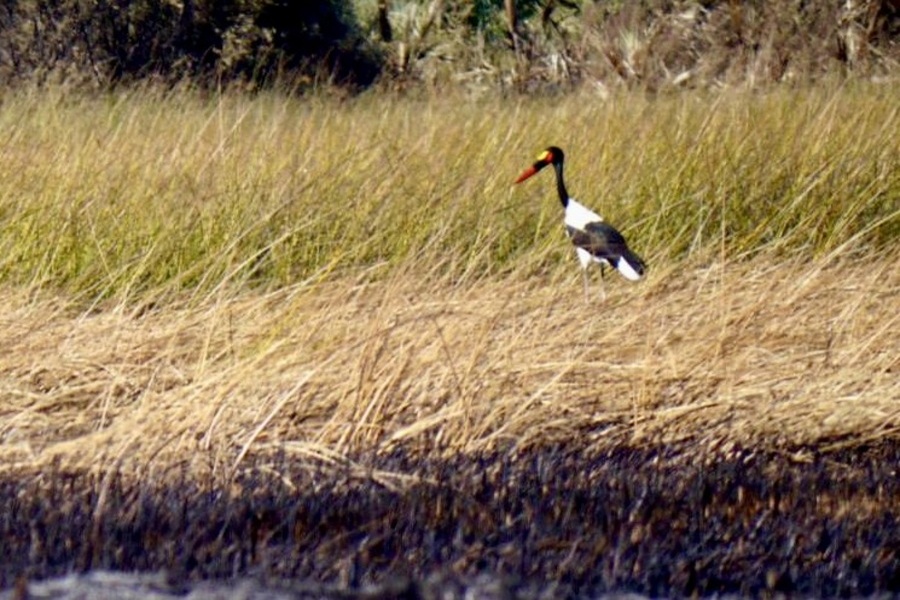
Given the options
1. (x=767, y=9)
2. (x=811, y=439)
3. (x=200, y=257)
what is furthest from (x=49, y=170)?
(x=767, y=9)

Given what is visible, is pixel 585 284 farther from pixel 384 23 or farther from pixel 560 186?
pixel 384 23

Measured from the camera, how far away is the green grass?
7.03 metres

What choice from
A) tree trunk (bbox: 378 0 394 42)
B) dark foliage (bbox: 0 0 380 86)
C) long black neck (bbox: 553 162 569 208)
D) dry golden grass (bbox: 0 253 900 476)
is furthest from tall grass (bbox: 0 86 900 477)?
tree trunk (bbox: 378 0 394 42)

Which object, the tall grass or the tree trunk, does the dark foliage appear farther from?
the tall grass

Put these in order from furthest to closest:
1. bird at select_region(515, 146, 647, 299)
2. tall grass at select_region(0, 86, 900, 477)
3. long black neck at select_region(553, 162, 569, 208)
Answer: long black neck at select_region(553, 162, 569, 208), bird at select_region(515, 146, 647, 299), tall grass at select_region(0, 86, 900, 477)

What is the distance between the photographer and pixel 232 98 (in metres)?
9.59

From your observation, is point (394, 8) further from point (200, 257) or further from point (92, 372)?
point (92, 372)

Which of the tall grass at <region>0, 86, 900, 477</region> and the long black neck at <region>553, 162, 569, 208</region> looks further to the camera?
the long black neck at <region>553, 162, 569, 208</region>

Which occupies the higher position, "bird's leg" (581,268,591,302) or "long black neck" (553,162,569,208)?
"long black neck" (553,162,569,208)

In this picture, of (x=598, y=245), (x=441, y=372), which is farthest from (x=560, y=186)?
(x=441, y=372)

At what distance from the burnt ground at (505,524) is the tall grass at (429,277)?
0.70 ft

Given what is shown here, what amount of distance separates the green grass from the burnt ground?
5.59 ft

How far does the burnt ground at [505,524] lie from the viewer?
3660 millimetres

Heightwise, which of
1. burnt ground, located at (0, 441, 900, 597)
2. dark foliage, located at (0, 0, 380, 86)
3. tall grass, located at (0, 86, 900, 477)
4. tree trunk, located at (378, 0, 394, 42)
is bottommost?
burnt ground, located at (0, 441, 900, 597)
